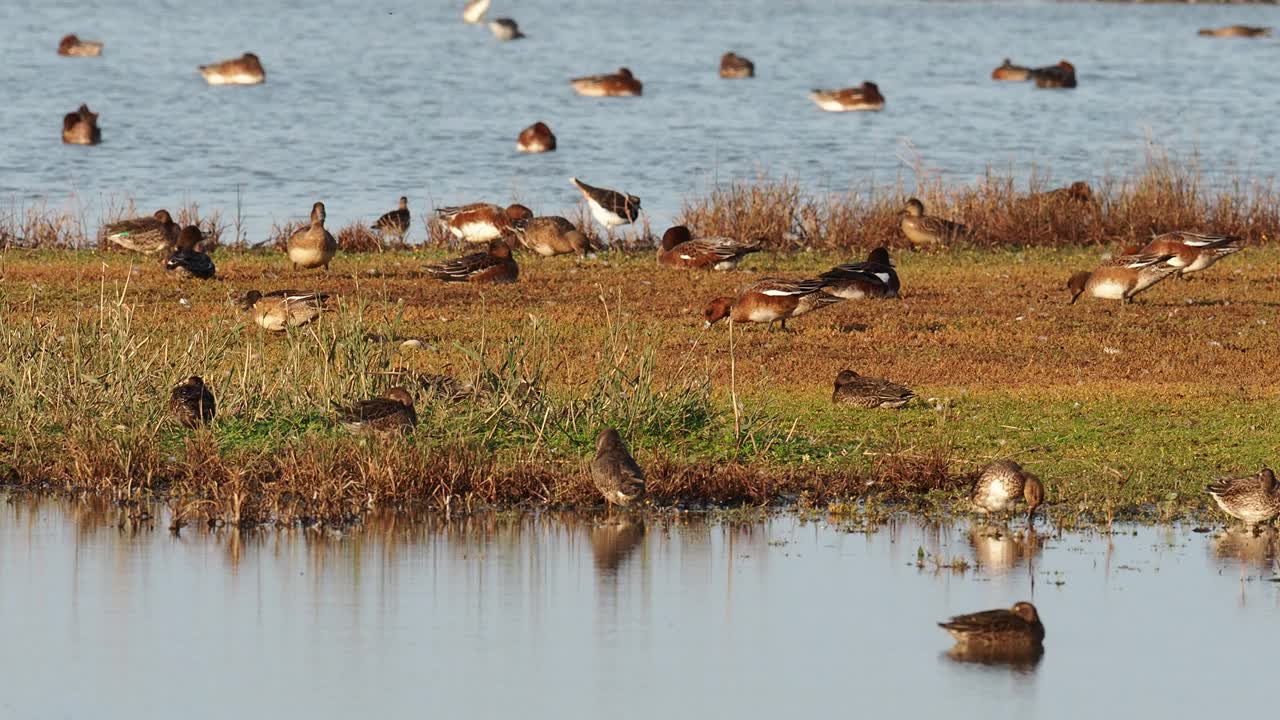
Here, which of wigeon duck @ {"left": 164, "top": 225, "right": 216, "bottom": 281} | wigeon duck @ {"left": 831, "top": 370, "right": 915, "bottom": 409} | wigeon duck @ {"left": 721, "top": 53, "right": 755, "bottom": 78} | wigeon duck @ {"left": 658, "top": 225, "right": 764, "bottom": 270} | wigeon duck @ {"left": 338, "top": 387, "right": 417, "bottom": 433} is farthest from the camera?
wigeon duck @ {"left": 721, "top": 53, "right": 755, "bottom": 78}

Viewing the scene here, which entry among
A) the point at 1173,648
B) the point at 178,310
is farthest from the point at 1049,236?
the point at 1173,648

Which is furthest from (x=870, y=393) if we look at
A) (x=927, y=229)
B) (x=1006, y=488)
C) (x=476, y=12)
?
(x=476, y=12)

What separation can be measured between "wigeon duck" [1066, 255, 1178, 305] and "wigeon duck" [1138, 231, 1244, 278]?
89 cm

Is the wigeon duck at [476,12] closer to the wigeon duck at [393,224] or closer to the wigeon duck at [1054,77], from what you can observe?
the wigeon duck at [1054,77]

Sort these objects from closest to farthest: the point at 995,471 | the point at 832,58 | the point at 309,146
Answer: the point at 995,471 → the point at 309,146 → the point at 832,58

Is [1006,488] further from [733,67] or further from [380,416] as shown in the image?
[733,67]

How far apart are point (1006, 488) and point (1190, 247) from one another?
36.1ft

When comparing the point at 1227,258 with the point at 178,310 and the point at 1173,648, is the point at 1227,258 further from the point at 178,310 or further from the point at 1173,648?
the point at 1173,648

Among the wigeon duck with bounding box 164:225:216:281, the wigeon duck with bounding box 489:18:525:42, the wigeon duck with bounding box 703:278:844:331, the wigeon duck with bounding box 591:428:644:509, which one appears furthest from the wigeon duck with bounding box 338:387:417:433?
the wigeon duck with bounding box 489:18:525:42

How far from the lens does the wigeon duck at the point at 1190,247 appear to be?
21.3m

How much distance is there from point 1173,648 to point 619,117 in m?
40.9

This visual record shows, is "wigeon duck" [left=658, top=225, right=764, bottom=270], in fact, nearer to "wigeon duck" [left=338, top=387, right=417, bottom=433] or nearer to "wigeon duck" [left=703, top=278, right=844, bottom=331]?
"wigeon duck" [left=703, top=278, right=844, bottom=331]

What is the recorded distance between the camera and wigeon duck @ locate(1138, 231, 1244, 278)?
21.3 meters

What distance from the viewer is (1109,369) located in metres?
16.7
